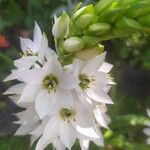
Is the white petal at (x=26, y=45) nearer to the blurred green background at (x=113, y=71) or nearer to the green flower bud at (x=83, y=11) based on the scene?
the blurred green background at (x=113, y=71)

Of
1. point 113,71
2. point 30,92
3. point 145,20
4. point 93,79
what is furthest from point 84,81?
point 113,71

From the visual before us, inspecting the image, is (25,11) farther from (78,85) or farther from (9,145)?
(78,85)

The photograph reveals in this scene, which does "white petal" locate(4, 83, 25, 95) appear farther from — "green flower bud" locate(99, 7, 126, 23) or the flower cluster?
"green flower bud" locate(99, 7, 126, 23)

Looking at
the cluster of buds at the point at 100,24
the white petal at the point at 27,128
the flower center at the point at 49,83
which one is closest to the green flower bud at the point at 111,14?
the cluster of buds at the point at 100,24

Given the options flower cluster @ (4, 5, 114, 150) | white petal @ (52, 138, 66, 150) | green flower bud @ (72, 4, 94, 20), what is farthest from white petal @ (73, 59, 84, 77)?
white petal @ (52, 138, 66, 150)

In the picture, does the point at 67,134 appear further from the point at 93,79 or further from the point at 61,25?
the point at 61,25
